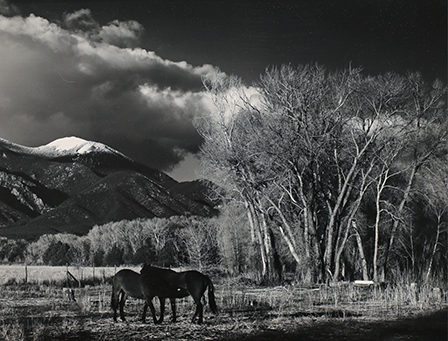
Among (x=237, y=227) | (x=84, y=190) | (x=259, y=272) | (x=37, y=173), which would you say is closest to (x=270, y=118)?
(x=259, y=272)

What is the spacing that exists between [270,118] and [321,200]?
5.99 meters

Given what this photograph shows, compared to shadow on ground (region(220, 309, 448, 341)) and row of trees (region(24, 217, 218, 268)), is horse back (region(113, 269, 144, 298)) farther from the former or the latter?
row of trees (region(24, 217, 218, 268))

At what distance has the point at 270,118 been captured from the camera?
80.0ft

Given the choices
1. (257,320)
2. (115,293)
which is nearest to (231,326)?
(257,320)

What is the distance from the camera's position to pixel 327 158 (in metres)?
24.6

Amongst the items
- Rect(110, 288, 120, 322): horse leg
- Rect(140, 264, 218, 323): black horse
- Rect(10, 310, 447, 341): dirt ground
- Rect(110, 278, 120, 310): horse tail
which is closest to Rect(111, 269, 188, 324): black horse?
Rect(140, 264, 218, 323): black horse

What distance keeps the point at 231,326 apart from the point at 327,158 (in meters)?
15.8

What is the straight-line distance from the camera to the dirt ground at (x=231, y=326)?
9352 millimetres

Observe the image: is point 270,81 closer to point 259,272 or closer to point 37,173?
point 259,272

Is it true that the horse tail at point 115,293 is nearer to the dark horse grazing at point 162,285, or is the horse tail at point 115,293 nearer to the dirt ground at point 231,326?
the dark horse grazing at point 162,285

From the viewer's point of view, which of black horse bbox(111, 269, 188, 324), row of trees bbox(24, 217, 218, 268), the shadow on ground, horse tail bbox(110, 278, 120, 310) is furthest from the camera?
row of trees bbox(24, 217, 218, 268)

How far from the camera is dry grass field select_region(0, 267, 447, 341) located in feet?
31.0

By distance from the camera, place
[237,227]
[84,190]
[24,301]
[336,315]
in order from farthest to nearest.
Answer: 1. [84,190]
2. [237,227]
3. [24,301]
4. [336,315]

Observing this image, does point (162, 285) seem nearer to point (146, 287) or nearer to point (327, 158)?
point (146, 287)
